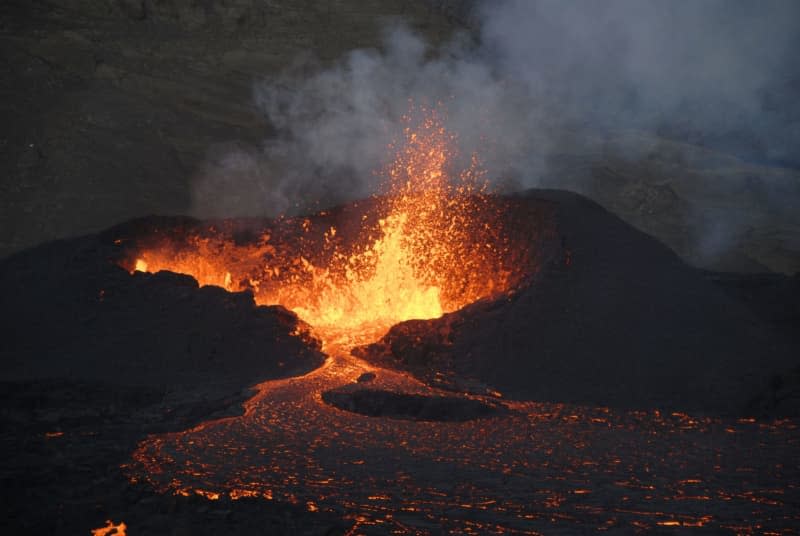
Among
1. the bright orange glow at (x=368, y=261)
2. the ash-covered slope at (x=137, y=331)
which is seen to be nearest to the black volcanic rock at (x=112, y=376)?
the ash-covered slope at (x=137, y=331)

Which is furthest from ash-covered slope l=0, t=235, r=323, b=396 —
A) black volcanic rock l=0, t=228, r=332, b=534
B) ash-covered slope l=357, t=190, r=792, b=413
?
ash-covered slope l=357, t=190, r=792, b=413

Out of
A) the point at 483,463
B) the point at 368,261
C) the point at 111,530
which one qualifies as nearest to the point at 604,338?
the point at 483,463

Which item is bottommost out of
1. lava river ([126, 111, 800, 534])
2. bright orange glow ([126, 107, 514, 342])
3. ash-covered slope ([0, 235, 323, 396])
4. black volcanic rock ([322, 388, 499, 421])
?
lava river ([126, 111, 800, 534])

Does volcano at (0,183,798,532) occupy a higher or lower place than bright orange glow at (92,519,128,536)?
higher

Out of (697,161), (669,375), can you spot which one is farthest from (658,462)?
(697,161)

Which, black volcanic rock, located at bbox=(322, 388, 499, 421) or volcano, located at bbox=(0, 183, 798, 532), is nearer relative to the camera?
volcano, located at bbox=(0, 183, 798, 532)

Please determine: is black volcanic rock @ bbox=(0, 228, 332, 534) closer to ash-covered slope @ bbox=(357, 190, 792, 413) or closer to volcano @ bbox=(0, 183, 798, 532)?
volcano @ bbox=(0, 183, 798, 532)

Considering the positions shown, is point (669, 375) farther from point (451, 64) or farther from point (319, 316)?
point (451, 64)
